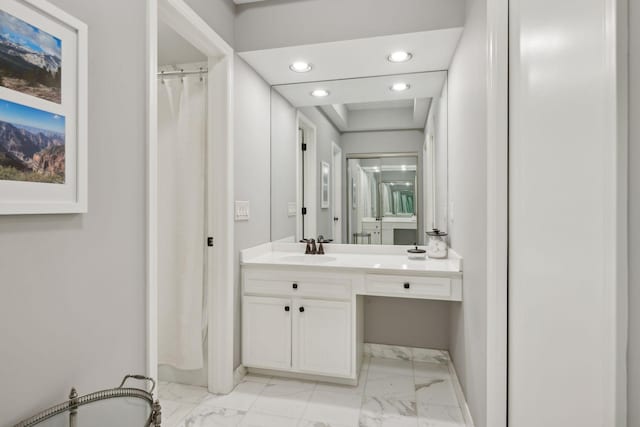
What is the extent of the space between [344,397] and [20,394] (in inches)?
66.4

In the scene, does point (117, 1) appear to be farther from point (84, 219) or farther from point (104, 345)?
point (104, 345)

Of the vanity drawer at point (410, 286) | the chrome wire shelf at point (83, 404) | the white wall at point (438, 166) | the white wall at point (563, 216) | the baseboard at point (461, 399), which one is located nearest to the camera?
the white wall at point (563, 216)

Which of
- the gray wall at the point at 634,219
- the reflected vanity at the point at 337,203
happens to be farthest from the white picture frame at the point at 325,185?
the gray wall at the point at 634,219

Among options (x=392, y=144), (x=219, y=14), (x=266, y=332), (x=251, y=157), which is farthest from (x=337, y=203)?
(x=219, y=14)

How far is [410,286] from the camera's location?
7.07 feet

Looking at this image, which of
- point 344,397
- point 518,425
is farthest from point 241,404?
point 518,425

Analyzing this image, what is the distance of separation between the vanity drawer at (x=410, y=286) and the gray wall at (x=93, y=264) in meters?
1.34

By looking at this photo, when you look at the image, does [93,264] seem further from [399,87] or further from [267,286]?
[399,87]

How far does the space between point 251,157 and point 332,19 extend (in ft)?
3.44

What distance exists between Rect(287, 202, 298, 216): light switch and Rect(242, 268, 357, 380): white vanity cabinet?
73cm

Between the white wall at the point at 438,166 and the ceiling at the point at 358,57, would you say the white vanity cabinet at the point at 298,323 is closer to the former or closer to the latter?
the white wall at the point at 438,166

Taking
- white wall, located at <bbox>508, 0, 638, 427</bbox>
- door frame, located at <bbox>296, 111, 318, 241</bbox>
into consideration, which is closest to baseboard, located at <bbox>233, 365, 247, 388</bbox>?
door frame, located at <bbox>296, 111, 318, 241</bbox>

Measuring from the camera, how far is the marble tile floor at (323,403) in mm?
1922

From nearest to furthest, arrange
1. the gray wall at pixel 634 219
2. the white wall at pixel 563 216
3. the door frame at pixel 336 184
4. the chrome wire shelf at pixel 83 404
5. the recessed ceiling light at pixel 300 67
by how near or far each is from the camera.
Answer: the gray wall at pixel 634 219, the white wall at pixel 563 216, the chrome wire shelf at pixel 83 404, the recessed ceiling light at pixel 300 67, the door frame at pixel 336 184
